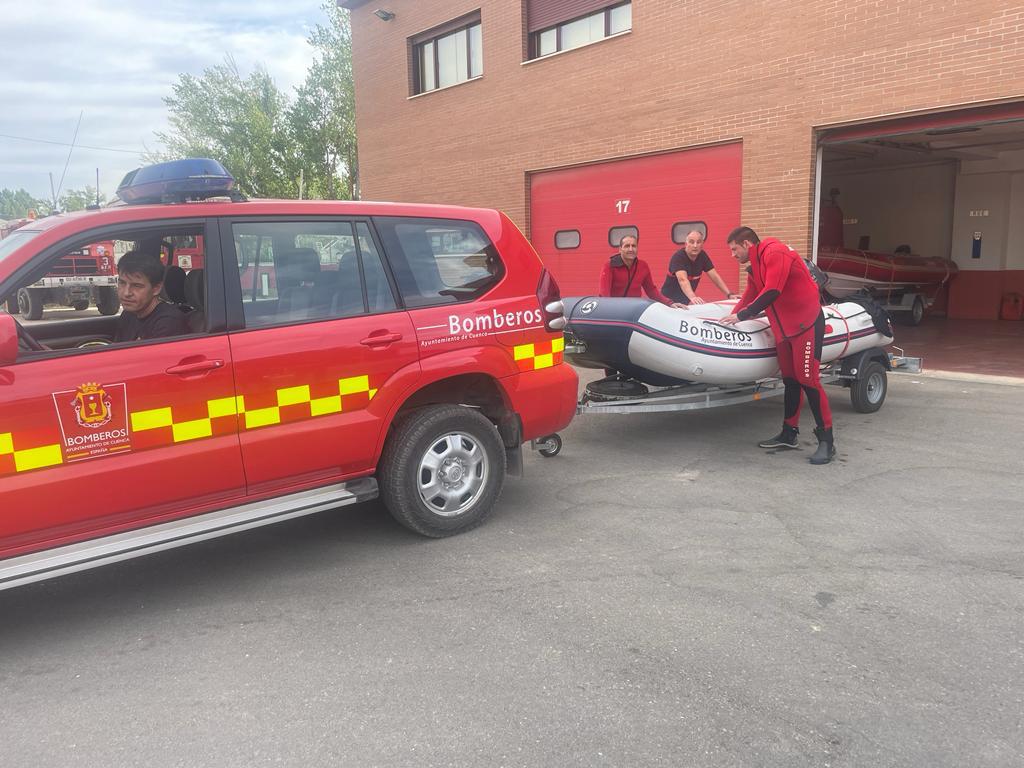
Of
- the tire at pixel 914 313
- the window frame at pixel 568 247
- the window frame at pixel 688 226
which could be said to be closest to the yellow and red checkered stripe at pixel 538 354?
the window frame at pixel 688 226

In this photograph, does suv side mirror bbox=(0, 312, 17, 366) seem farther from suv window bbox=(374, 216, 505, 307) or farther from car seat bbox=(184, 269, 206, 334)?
suv window bbox=(374, 216, 505, 307)

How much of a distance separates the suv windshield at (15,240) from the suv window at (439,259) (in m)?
1.67

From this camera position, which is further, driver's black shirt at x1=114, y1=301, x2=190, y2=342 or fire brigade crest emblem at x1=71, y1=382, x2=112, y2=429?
driver's black shirt at x1=114, y1=301, x2=190, y2=342

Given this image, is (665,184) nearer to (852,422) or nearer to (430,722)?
(852,422)

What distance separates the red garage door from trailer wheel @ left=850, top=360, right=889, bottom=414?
4.57 meters

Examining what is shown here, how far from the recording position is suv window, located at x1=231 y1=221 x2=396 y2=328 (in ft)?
13.1

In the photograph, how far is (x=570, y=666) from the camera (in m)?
3.22

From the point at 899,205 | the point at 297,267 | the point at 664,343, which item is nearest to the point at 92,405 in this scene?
the point at 297,267

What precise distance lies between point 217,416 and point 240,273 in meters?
0.73

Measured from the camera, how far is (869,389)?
7859 mm

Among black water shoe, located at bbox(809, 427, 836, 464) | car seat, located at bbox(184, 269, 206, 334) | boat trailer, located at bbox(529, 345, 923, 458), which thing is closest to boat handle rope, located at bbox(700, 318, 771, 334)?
boat trailer, located at bbox(529, 345, 923, 458)

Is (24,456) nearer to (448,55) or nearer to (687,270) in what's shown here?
(687,270)

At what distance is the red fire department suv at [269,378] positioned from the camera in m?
3.38

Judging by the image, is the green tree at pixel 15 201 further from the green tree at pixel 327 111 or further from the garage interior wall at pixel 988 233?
the garage interior wall at pixel 988 233
